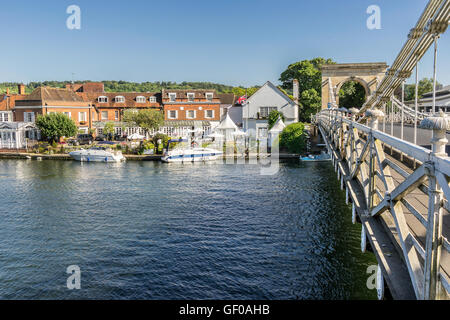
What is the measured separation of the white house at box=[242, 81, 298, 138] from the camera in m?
49.9

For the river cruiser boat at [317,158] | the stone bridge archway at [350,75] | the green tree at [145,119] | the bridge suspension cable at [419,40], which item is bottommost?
the river cruiser boat at [317,158]

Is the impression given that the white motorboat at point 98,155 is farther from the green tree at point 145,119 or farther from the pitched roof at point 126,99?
the pitched roof at point 126,99

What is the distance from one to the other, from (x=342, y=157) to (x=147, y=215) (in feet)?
35.6

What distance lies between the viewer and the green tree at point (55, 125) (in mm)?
47906

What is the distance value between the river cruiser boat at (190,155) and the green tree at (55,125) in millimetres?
15139

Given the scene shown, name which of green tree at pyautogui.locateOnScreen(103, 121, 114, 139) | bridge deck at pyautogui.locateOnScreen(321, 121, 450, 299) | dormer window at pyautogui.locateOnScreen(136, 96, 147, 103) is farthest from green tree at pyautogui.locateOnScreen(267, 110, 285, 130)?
bridge deck at pyautogui.locateOnScreen(321, 121, 450, 299)

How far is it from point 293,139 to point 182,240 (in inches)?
1104

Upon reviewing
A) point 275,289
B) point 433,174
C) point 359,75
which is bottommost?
point 275,289

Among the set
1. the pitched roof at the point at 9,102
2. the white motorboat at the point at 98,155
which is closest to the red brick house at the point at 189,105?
the white motorboat at the point at 98,155

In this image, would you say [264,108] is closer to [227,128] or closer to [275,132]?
[227,128]

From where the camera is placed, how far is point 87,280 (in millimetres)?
12797

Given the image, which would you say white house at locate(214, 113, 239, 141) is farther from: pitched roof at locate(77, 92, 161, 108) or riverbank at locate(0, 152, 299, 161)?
pitched roof at locate(77, 92, 161, 108)
